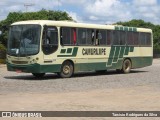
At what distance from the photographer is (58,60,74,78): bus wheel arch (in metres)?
24.1

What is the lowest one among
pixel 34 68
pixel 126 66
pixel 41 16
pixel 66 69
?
pixel 126 66

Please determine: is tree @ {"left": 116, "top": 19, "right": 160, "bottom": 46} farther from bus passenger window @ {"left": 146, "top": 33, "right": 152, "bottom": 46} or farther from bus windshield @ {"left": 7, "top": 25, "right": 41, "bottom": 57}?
bus windshield @ {"left": 7, "top": 25, "right": 41, "bottom": 57}

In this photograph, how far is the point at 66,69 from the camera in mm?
24281

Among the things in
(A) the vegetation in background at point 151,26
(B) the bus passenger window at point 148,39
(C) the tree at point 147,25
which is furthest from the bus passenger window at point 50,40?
(C) the tree at point 147,25

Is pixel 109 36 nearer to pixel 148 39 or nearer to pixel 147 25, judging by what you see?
pixel 148 39

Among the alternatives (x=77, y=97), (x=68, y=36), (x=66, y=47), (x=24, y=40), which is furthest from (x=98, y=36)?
(x=77, y=97)

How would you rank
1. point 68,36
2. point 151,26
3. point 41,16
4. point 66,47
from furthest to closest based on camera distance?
point 151,26
point 41,16
point 68,36
point 66,47

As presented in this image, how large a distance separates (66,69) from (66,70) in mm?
50

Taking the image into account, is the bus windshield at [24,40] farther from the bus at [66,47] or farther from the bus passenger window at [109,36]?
the bus passenger window at [109,36]

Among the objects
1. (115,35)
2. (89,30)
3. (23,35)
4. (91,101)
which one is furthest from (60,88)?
(115,35)

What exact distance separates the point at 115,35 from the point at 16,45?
6900 millimetres

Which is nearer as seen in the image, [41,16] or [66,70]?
[66,70]

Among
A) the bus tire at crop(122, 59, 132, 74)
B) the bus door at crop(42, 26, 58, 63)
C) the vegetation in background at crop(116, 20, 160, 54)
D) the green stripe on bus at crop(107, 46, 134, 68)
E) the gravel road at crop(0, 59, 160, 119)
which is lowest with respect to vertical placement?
the gravel road at crop(0, 59, 160, 119)

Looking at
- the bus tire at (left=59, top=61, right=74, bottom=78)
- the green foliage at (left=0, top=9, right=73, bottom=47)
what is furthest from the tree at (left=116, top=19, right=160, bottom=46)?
the bus tire at (left=59, top=61, right=74, bottom=78)
